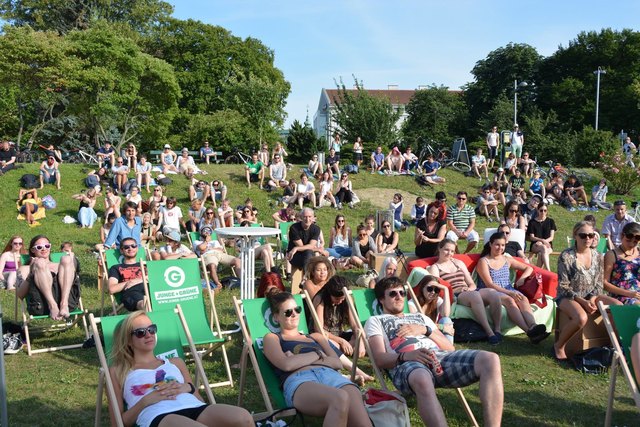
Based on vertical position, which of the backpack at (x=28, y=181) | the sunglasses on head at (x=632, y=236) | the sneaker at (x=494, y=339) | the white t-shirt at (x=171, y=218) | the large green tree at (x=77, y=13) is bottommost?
the sneaker at (x=494, y=339)

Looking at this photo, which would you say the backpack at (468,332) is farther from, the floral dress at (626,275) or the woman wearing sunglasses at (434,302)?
the floral dress at (626,275)

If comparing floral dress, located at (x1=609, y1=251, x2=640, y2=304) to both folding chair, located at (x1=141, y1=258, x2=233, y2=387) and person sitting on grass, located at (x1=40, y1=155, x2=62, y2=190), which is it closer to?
folding chair, located at (x1=141, y1=258, x2=233, y2=387)

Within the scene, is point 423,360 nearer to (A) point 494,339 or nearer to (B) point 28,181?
(A) point 494,339

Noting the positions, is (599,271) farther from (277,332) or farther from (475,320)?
(277,332)

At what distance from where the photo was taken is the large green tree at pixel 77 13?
116 ft

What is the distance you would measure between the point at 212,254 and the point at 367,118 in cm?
1903

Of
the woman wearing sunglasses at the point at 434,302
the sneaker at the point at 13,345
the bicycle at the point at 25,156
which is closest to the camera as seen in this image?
the woman wearing sunglasses at the point at 434,302

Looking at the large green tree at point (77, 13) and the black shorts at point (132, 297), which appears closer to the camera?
the black shorts at point (132, 297)

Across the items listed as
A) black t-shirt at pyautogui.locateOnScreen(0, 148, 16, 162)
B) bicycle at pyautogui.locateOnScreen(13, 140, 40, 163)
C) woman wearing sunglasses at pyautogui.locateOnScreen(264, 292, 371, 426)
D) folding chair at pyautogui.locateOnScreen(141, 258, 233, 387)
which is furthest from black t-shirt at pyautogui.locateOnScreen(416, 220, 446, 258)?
bicycle at pyautogui.locateOnScreen(13, 140, 40, 163)

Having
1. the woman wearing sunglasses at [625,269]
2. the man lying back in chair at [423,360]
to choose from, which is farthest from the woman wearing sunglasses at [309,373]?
the woman wearing sunglasses at [625,269]

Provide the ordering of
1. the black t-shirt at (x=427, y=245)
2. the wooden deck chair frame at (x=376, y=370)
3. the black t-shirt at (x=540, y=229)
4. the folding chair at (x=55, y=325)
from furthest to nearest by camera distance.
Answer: the black t-shirt at (x=540, y=229) < the black t-shirt at (x=427, y=245) < the folding chair at (x=55, y=325) < the wooden deck chair frame at (x=376, y=370)

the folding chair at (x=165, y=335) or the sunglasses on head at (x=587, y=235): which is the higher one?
the sunglasses on head at (x=587, y=235)

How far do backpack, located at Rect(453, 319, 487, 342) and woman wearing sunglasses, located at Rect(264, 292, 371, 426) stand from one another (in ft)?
7.59

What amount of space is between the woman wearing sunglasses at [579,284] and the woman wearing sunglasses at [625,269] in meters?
0.13
